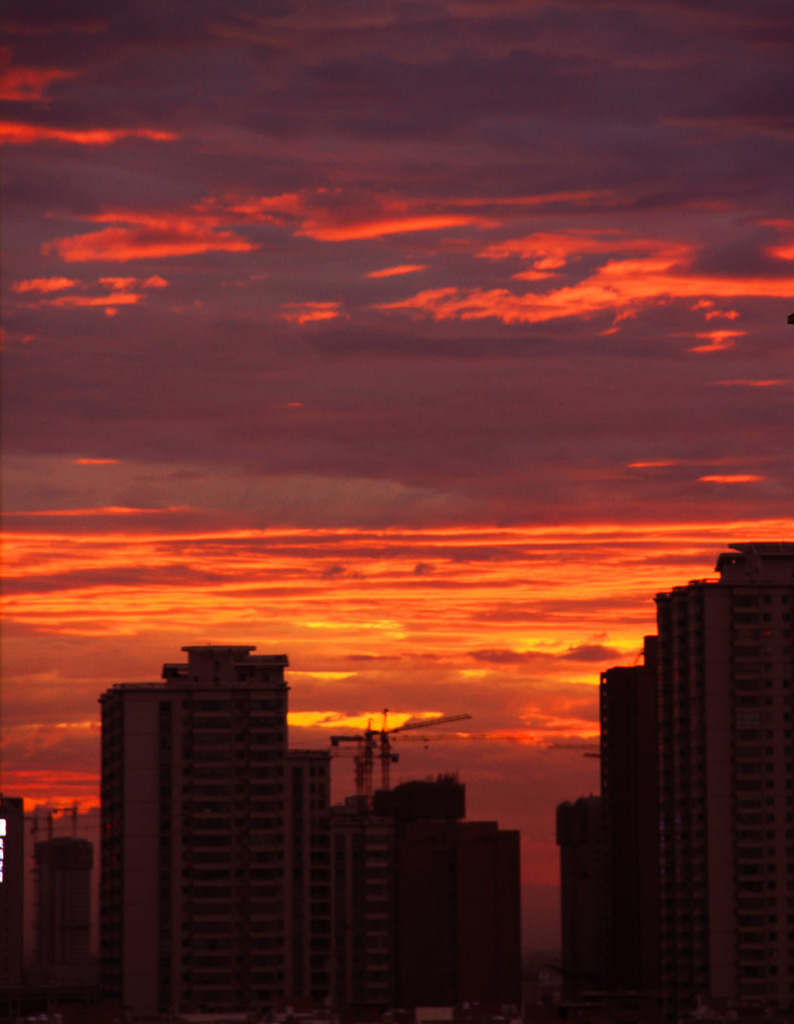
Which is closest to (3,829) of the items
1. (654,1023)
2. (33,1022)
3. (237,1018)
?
(33,1022)

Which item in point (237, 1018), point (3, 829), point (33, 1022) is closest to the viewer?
point (3, 829)

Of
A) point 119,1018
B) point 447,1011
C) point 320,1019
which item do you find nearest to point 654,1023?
point 447,1011

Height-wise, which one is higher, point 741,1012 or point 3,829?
point 3,829

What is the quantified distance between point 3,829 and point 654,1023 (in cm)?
13031

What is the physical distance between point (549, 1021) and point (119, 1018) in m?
37.9

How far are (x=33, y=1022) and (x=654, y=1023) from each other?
59.6 meters

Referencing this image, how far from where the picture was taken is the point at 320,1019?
187375mm

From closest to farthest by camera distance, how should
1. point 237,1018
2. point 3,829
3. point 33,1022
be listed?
point 3,829, point 33,1022, point 237,1018

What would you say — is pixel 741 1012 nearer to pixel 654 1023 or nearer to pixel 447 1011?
pixel 654 1023

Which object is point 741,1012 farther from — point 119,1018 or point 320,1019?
point 119,1018

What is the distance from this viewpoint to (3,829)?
79375 millimetres

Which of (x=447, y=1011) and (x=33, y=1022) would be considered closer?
(x=33, y=1022)

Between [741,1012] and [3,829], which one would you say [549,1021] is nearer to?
[741,1012]

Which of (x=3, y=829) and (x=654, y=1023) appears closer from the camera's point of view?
(x=3, y=829)
